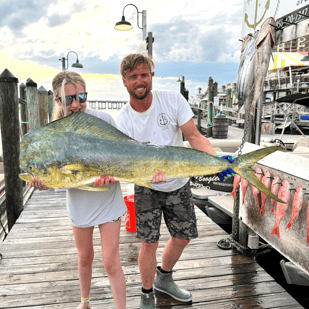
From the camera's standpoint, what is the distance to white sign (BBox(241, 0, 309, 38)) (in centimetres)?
241

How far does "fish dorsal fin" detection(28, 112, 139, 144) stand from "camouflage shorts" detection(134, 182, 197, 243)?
0.78 m

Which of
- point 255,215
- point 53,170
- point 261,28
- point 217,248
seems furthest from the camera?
point 217,248

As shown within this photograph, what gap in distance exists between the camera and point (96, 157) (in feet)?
5.82

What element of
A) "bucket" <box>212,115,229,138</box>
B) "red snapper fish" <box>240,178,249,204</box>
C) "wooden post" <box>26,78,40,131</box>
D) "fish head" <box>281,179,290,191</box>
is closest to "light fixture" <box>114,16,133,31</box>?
"wooden post" <box>26,78,40,131</box>

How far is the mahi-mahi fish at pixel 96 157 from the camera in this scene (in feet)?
5.70

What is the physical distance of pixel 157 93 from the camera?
246cm

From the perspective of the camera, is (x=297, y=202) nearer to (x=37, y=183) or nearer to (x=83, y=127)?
(x=83, y=127)

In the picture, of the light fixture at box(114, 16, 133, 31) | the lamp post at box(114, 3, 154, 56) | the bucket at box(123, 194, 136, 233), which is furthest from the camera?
the light fixture at box(114, 16, 133, 31)

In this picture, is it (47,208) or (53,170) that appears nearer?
(53,170)

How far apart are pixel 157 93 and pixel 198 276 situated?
203 cm

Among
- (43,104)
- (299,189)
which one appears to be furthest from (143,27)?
(299,189)

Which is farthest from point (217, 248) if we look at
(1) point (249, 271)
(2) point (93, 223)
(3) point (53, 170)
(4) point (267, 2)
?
(4) point (267, 2)

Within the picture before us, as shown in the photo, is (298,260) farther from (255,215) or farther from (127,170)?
(127,170)

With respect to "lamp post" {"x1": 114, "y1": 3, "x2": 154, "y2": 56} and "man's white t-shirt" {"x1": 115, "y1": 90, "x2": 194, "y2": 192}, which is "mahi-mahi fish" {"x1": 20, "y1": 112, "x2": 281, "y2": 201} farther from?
"lamp post" {"x1": 114, "y1": 3, "x2": 154, "y2": 56}
